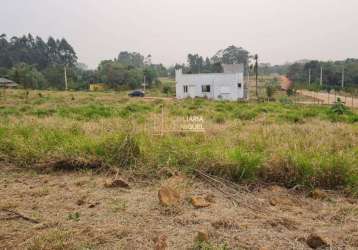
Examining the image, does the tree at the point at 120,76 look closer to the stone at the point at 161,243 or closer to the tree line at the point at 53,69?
the tree line at the point at 53,69

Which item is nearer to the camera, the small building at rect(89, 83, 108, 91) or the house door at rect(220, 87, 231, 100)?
the house door at rect(220, 87, 231, 100)

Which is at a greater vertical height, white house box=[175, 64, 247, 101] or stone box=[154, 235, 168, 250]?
white house box=[175, 64, 247, 101]

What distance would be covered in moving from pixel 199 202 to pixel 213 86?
27257 millimetres

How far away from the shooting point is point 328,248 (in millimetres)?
1967

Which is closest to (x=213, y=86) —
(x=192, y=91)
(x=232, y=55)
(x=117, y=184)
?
(x=192, y=91)

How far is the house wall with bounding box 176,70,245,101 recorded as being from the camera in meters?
28.9

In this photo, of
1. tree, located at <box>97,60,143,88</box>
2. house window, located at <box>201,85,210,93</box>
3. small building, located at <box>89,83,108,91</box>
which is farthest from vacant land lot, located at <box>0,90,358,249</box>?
tree, located at <box>97,60,143,88</box>

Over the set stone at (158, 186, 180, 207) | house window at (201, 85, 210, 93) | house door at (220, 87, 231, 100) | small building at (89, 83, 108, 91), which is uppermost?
small building at (89, 83, 108, 91)

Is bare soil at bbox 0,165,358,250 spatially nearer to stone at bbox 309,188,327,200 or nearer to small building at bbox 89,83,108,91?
stone at bbox 309,188,327,200

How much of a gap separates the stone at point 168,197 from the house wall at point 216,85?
2666 cm

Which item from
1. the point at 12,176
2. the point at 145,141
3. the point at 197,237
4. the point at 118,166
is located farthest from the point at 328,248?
the point at 12,176

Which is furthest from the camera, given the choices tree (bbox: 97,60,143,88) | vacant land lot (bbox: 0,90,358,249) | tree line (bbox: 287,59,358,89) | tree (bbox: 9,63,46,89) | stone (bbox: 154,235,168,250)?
tree (bbox: 97,60,143,88)

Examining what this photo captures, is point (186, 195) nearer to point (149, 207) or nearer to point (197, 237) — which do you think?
point (149, 207)

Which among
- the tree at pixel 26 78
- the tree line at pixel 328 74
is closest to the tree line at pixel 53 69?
the tree at pixel 26 78
